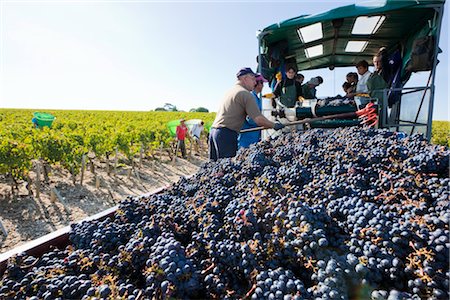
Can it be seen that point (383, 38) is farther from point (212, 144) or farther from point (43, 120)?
point (43, 120)

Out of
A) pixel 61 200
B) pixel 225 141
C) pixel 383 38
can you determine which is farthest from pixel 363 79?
pixel 61 200

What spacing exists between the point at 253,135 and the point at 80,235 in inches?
138

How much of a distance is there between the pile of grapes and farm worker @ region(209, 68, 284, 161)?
180 centimetres

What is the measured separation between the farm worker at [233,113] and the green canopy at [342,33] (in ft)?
4.69

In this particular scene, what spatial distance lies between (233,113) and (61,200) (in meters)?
3.94

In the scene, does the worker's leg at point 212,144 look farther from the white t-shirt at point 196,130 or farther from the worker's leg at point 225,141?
the white t-shirt at point 196,130

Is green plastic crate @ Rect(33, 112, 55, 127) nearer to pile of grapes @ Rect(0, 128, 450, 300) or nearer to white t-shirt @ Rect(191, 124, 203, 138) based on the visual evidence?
white t-shirt @ Rect(191, 124, 203, 138)

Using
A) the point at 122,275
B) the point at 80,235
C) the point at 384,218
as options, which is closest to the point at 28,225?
the point at 80,235

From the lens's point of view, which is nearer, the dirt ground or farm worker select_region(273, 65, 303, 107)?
A: the dirt ground

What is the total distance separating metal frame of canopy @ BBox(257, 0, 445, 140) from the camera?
11.7ft

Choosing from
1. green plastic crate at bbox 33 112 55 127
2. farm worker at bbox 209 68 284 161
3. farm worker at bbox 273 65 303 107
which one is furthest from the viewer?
green plastic crate at bbox 33 112 55 127

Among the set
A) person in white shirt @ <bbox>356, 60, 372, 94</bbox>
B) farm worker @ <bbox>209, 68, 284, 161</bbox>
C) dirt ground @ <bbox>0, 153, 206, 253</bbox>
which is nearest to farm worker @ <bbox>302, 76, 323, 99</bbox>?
person in white shirt @ <bbox>356, 60, 372, 94</bbox>

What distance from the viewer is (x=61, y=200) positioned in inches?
199

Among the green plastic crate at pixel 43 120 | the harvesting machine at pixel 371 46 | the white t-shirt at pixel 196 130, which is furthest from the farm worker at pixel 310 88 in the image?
the green plastic crate at pixel 43 120
